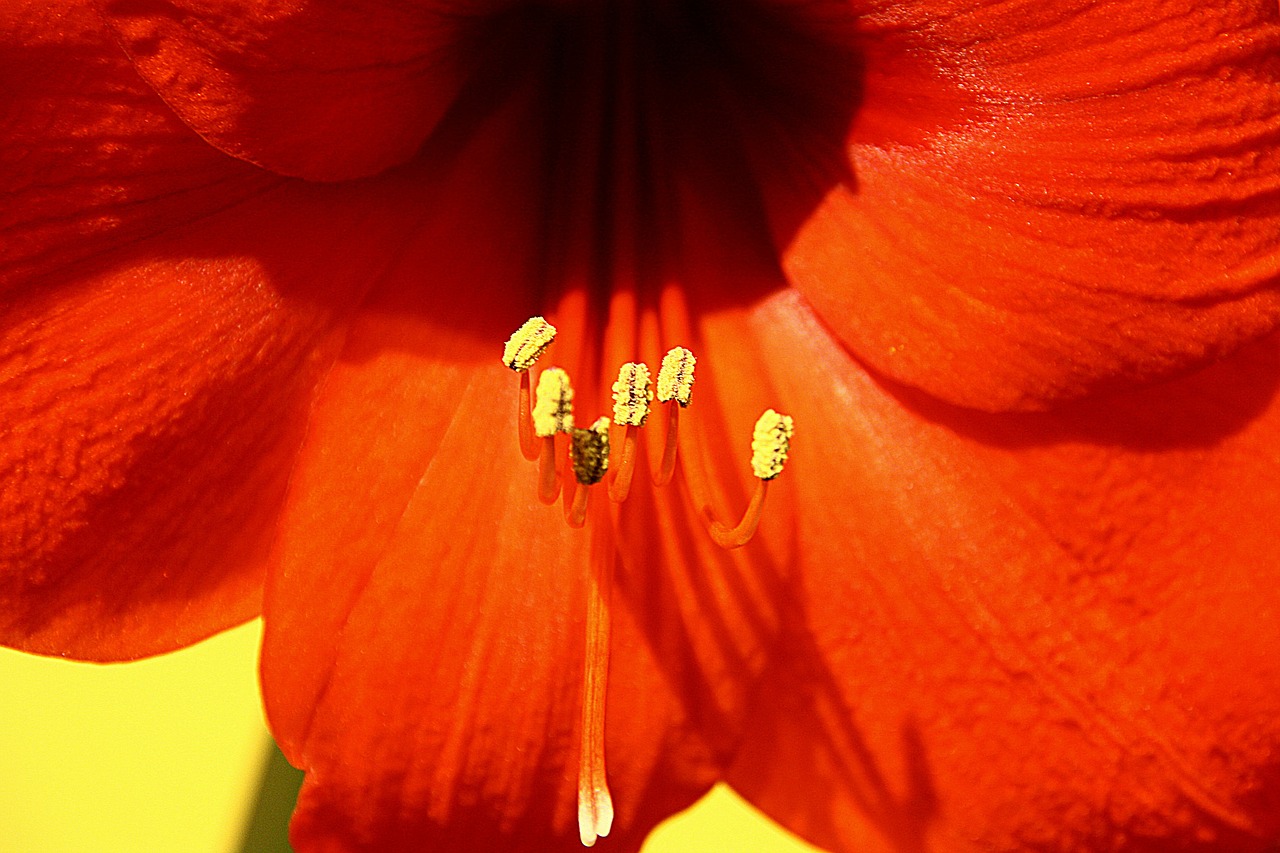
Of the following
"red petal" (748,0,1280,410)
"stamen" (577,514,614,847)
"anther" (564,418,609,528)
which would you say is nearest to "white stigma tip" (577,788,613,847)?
"stamen" (577,514,614,847)

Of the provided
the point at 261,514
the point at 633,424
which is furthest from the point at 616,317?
the point at 261,514

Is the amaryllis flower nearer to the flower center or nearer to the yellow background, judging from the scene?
the flower center

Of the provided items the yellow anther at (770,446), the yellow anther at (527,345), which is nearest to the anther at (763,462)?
the yellow anther at (770,446)

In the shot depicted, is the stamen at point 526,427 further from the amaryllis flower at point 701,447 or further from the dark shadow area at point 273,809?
the dark shadow area at point 273,809

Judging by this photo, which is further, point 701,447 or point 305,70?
point 701,447

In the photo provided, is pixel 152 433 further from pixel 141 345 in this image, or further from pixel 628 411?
pixel 628 411

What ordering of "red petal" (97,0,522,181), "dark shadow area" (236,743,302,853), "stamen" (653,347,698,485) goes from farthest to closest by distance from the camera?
"dark shadow area" (236,743,302,853) → "stamen" (653,347,698,485) → "red petal" (97,0,522,181)

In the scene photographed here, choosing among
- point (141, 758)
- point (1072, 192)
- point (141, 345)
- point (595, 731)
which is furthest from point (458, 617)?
point (141, 758)
